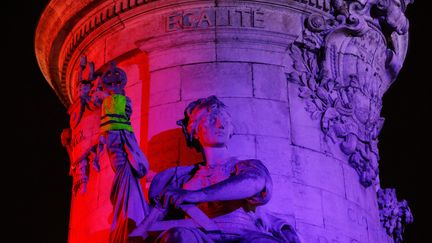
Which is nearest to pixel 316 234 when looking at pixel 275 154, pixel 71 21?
pixel 275 154

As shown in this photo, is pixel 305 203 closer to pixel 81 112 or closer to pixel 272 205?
pixel 272 205

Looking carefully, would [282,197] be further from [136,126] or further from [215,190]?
[136,126]

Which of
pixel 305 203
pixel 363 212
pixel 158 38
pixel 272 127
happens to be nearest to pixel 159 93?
pixel 158 38

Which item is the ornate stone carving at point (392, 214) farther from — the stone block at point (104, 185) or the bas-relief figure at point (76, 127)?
the bas-relief figure at point (76, 127)

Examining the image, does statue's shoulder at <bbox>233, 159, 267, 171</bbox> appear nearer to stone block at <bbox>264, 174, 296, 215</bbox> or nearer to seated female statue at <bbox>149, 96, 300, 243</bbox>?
seated female statue at <bbox>149, 96, 300, 243</bbox>

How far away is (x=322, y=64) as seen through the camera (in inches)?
580

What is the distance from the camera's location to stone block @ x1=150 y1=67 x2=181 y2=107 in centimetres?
1400

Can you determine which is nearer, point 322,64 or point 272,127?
point 272,127

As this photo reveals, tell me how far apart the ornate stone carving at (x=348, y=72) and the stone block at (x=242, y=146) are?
1.43 meters

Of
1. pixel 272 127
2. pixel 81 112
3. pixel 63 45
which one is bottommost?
pixel 272 127

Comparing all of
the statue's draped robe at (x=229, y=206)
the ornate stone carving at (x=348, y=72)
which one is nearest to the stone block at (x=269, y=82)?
the ornate stone carving at (x=348, y=72)

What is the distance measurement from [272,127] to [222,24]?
6.77ft

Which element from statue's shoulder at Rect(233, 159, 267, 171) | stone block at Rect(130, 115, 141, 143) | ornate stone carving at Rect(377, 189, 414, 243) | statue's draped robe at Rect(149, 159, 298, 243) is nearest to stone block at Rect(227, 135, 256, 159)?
statue's draped robe at Rect(149, 159, 298, 243)

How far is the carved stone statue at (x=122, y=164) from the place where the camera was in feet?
38.7
